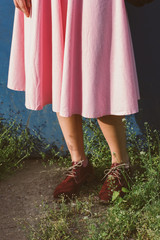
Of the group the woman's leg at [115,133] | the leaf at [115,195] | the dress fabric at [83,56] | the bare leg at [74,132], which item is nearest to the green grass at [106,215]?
the leaf at [115,195]

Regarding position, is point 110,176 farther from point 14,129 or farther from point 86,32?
point 14,129

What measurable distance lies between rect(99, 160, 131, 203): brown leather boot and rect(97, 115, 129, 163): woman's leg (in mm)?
46

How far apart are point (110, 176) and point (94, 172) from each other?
0.41 meters

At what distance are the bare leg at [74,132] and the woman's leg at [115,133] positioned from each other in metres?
0.17

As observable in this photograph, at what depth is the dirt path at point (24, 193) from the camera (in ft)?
7.89

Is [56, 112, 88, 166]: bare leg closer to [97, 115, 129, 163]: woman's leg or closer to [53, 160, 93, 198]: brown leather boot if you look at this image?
[53, 160, 93, 198]: brown leather boot

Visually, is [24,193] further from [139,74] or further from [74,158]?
[139,74]

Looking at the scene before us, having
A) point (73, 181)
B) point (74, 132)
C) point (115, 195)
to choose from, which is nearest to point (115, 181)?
point (115, 195)

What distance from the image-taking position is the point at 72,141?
8.66ft

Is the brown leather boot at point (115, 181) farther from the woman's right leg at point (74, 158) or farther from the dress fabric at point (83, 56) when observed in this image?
the dress fabric at point (83, 56)

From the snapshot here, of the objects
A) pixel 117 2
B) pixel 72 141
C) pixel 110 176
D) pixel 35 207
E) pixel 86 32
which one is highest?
pixel 117 2

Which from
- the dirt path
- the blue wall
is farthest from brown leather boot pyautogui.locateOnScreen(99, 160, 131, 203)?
the blue wall

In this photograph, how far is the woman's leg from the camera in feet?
8.03

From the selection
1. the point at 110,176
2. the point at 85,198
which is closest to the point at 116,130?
the point at 110,176
